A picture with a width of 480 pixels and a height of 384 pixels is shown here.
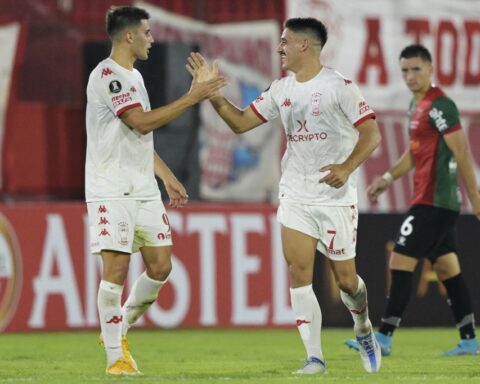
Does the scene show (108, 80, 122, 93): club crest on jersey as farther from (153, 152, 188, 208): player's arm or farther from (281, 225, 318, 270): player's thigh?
(281, 225, 318, 270): player's thigh

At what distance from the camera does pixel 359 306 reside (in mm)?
8094

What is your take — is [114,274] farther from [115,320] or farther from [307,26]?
[307,26]

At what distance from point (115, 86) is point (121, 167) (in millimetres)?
455

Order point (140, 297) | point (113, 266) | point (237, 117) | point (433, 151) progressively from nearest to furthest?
point (113, 266), point (237, 117), point (140, 297), point (433, 151)

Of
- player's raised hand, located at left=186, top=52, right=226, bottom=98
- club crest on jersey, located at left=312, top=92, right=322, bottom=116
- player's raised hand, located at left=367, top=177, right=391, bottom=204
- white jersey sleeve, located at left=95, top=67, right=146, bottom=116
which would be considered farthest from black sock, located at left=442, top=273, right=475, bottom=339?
white jersey sleeve, located at left=95, top=67, right=146, bottom=116

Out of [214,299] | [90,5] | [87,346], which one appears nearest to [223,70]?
[90,5]

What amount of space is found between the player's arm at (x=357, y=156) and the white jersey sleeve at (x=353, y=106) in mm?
33

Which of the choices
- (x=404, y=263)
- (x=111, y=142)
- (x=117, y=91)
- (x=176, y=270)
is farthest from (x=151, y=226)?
(x=176, y=270)

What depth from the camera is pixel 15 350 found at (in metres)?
10.4

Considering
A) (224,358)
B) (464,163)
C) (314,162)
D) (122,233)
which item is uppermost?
(314,162)

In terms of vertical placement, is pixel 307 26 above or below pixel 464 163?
above

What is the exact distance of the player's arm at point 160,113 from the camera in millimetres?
Result: 7691

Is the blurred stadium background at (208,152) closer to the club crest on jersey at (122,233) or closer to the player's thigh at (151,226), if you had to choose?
the player's thigh at (151,226)

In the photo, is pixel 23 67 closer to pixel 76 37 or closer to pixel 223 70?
pixel 76 37
